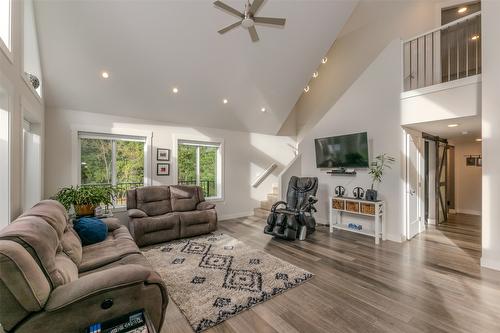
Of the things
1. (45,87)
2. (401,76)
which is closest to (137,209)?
(45,87)

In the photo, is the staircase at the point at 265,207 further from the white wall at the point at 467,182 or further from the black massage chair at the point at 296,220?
the white wall at the point at 467,182

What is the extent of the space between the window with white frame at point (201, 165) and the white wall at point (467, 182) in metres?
6.44

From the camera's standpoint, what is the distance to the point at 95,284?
1346 millimetres

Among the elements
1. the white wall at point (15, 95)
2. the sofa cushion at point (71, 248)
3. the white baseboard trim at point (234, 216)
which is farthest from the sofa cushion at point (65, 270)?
the white baseboard trim at point (234, 216)

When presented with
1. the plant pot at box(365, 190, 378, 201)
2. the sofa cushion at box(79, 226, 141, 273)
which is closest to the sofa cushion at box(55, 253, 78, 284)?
the sofa cushion at box(79, 226, 141, 273)

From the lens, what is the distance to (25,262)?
3.81ft

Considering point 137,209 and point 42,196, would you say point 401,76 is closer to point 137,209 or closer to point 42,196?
point 137,209

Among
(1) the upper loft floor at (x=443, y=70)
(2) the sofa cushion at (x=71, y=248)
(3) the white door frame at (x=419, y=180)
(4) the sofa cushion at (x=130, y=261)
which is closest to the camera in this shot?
(2) the sofa cushion at (x=71, y=248)

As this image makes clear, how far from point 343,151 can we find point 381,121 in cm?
87

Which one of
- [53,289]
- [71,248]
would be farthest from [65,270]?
Result: [71,248]

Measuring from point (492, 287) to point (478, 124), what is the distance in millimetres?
2731

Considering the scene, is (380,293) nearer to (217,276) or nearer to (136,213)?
(217,276)

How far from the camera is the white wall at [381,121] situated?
3979 mm

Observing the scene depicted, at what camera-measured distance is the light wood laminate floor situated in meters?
1.88
